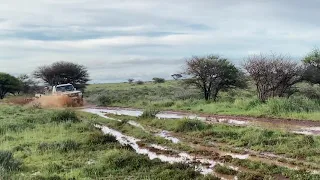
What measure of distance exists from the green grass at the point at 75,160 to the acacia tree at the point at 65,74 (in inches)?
1598

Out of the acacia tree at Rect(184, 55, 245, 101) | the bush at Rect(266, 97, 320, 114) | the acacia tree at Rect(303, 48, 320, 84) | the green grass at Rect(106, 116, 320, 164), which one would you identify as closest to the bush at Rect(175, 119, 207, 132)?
the green grass at Rect(106, 116, 320, 164)

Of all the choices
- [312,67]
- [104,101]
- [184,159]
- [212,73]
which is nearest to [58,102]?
[104,101]

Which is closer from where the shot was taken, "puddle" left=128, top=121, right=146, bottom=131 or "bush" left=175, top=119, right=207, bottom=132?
"bush" left=175, top=119, right=207, bottom=132

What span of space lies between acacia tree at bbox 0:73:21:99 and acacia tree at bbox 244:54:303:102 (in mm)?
41205

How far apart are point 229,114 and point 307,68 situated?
7.33 meters

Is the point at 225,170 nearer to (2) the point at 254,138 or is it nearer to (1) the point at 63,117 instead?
(2) the point at 254,138

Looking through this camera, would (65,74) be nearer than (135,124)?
No

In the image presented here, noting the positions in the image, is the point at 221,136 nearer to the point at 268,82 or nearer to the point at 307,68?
the point at 268,82

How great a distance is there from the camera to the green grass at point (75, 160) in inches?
415

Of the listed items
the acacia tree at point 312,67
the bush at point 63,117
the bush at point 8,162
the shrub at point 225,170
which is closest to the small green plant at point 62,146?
the bush at point 8,162

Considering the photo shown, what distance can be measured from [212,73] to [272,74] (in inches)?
317

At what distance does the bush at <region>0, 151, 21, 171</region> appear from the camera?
36.8ft

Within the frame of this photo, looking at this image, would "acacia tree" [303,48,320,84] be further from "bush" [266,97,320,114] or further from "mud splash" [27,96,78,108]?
"mud splash" [27,96,78,108]

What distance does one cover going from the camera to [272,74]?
85.4 ft
